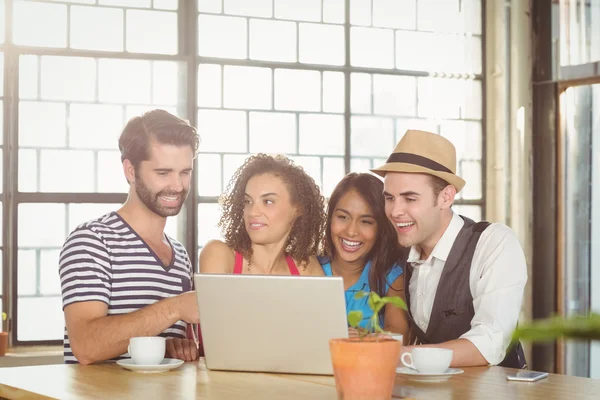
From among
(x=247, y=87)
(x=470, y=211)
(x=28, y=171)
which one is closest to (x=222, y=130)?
(x=247, y=87)

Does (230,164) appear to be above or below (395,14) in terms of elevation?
below

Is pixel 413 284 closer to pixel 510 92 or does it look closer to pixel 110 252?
pixel 110 252

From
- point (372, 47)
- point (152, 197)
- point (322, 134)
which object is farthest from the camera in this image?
point (372, 47)

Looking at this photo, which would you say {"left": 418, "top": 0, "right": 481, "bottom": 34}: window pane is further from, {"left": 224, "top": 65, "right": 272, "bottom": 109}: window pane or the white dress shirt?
the white dress shirt

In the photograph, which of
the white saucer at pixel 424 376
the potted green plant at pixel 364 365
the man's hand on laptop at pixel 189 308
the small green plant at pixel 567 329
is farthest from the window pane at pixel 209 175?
the small green plant at pixel 567 329

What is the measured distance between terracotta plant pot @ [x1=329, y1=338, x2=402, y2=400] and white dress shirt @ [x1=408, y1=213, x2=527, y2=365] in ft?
2.71

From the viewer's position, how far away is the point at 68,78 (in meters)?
4.77

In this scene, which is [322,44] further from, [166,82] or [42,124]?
[42,124]

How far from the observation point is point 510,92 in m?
5.66

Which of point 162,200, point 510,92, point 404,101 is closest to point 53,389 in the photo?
point 162,200

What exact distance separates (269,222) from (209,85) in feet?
7.86

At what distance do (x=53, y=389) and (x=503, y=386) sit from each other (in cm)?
98

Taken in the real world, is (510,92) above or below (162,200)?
above

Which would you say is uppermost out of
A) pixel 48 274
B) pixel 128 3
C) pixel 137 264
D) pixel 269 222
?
pixel 128 3
